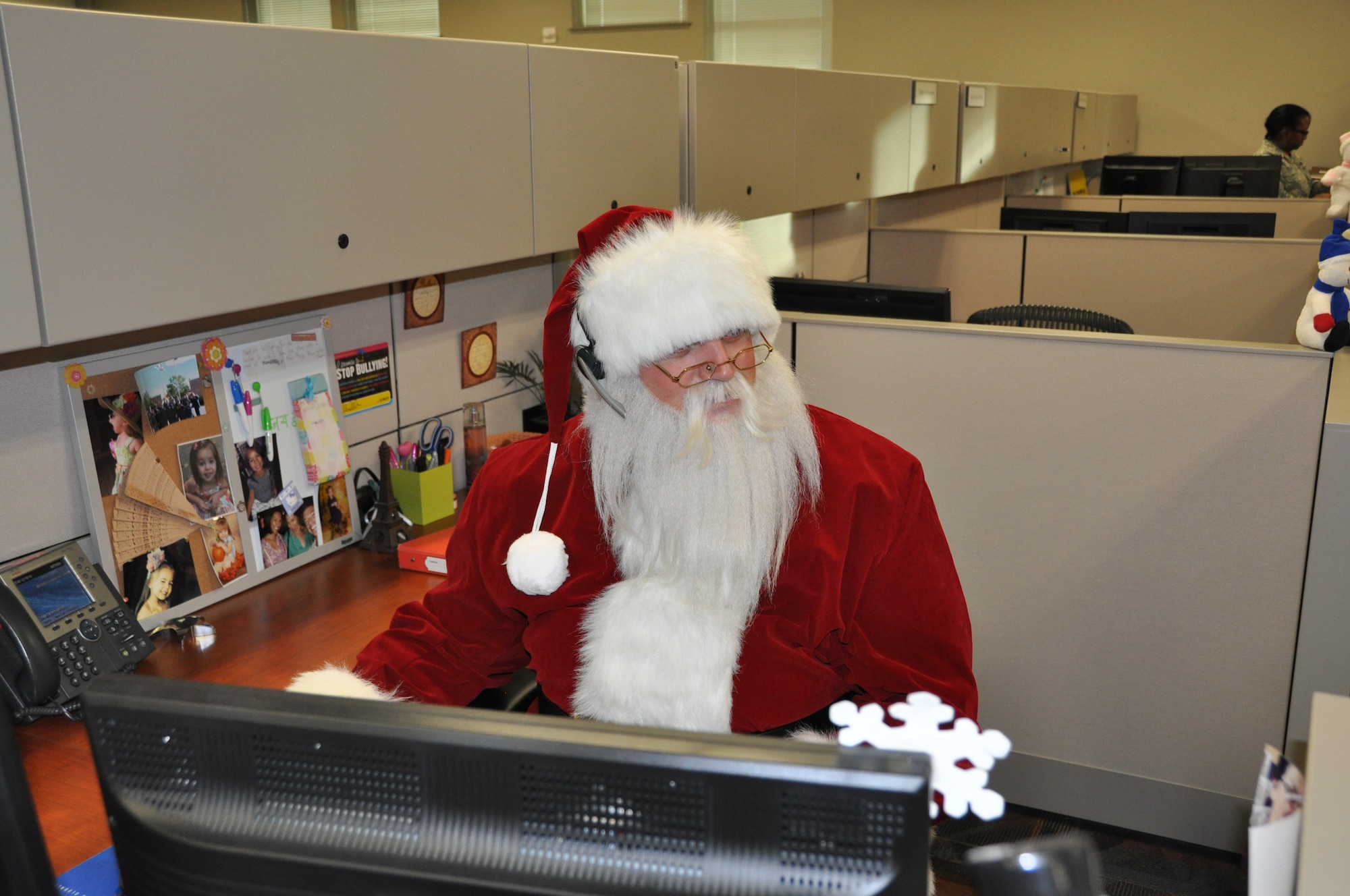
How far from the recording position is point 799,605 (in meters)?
1.28

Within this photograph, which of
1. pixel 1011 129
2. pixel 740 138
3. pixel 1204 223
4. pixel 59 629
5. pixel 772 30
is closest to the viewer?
pixel 59 629

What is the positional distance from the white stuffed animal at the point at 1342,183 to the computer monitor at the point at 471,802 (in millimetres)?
2029

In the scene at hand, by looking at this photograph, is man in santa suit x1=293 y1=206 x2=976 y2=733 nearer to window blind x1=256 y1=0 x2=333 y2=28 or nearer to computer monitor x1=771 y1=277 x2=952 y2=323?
computer monitor x1=771 y1=277 x2=952 y2=323

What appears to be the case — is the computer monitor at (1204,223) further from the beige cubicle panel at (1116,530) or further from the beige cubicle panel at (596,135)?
the beige cubicle panel at (596,135)

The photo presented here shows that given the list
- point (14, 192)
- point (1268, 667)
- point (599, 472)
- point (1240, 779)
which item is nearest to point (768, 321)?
point (599, 472)

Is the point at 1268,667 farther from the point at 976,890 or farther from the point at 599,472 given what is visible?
the point at 976,890

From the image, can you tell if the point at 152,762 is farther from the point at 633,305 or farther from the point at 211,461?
the point at 211,461

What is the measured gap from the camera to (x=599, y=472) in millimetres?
1310

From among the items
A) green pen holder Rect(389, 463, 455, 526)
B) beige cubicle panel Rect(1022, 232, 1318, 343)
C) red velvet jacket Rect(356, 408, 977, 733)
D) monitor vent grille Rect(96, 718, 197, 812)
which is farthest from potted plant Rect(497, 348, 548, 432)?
beige cubicle panel Rect(1022, 232, 1318, 343)

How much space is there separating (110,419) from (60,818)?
0.60m

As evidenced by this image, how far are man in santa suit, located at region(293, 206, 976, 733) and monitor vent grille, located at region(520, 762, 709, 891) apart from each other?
0.76 metres

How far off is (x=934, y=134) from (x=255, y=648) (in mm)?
2975

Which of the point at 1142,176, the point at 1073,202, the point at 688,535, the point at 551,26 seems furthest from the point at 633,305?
the point at 551,26

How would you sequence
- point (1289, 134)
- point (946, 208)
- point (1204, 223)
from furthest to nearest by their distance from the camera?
1. point (1289, 134)
2. point (946, 208)
3. point (1204, 223)
